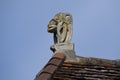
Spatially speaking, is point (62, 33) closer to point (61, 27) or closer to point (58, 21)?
point (61, 27)

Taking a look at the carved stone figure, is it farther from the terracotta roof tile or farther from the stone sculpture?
the terracotta roof tile

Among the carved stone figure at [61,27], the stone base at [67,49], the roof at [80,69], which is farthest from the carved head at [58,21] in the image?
the roof at [80,69]

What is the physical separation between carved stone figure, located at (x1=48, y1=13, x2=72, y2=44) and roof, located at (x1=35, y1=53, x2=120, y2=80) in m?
0.70

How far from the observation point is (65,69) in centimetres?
1044

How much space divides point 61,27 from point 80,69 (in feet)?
5.61

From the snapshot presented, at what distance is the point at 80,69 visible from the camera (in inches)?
416

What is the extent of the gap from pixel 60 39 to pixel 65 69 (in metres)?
1.50

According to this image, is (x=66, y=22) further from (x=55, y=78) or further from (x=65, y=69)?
(x=55, y=78)

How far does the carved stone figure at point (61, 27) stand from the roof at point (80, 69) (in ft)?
2.30

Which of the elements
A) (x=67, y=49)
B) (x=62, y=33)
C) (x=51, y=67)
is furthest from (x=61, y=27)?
(x=51, y=67)

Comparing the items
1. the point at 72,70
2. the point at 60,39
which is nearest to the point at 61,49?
the point at 60,39

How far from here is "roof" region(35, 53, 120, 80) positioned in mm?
9695

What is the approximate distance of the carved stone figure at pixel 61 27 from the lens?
1182 centimetres

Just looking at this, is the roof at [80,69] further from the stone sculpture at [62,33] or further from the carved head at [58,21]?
the carved head at [58,21]
